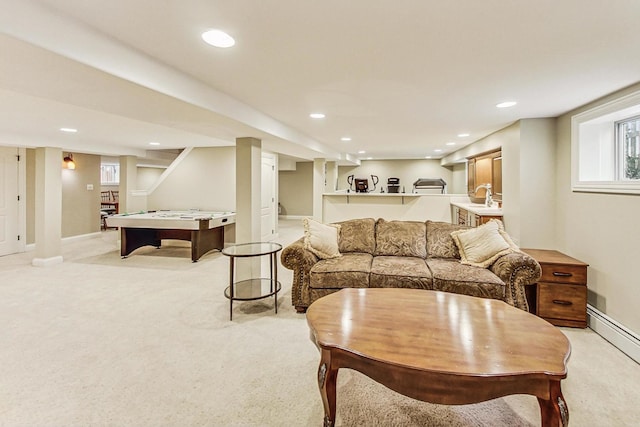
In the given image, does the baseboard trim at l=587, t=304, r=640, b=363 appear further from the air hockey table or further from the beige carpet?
the air hockey table

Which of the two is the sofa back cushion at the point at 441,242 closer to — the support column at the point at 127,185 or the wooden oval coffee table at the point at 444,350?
the wooden oval coffee table at the point at 444,350

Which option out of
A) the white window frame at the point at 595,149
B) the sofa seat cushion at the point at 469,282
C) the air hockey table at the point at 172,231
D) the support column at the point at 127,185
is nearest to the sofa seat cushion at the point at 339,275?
the sofa seat cushion at the point at 469,282

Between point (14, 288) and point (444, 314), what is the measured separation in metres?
5.15

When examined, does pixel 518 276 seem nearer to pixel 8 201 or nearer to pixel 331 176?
pixel 331 176

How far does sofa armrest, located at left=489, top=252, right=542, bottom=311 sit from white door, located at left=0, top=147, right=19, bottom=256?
324 inches

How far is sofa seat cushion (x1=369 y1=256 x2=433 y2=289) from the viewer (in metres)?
2.96

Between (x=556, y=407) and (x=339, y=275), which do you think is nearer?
(x=556, y=407)

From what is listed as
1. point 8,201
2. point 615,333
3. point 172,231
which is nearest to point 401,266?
point 615,333

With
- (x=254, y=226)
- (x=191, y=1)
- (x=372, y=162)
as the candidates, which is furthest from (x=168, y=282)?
(x=372, y=162)

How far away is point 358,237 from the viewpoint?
3.84m

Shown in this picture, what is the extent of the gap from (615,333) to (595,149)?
5.73 feet

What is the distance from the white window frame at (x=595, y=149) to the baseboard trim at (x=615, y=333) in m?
1.13

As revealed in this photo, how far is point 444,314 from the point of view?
1963 millimetres

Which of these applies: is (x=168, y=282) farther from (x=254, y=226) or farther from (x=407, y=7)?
(x=407, y=7)
